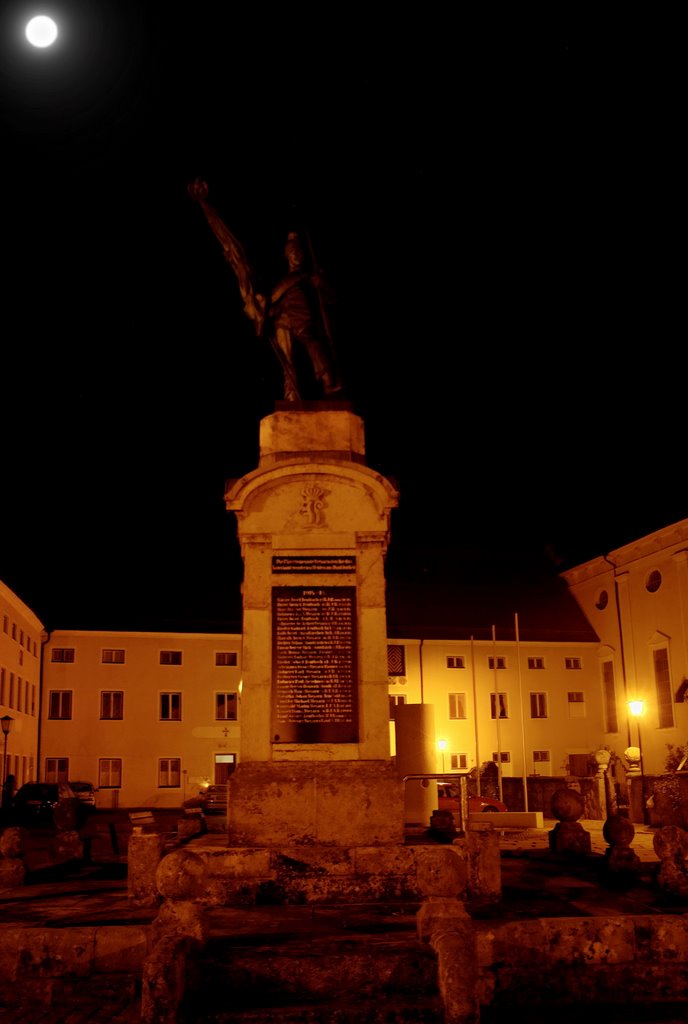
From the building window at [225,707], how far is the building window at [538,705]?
53.8 ft

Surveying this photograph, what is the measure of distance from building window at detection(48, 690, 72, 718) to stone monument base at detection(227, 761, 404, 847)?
42385 millimetres

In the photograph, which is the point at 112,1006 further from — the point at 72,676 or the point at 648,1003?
the point at 72,676

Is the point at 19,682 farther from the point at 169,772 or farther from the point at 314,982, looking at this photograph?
the point at 314,982

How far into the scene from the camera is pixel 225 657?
52719 millimetres

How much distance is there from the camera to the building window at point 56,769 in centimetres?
4953

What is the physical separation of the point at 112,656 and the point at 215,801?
20.4m

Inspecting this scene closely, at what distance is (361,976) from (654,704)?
43983 mm

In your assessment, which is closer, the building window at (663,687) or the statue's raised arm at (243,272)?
the statue's raised arm at (243,272)

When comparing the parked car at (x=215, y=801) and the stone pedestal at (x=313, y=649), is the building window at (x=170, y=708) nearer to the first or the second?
the parked car at (x=215, y=801)

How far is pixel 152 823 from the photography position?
1416cm

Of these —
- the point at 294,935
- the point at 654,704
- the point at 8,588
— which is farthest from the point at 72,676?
the point at 294,935

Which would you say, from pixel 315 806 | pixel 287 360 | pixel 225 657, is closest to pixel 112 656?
pixel 225 657

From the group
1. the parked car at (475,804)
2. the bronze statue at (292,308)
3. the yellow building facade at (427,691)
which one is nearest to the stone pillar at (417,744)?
the parked car at (475,804)

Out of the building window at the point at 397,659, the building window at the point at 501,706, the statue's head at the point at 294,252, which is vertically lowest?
the building window at the point at 501,706
